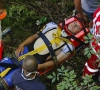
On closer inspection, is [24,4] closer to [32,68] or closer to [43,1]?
[43,1]

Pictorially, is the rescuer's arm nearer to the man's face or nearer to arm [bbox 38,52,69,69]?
the man's face

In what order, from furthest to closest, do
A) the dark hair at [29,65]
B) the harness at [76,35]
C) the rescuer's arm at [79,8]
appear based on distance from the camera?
the rescuer's arm at [79,8] < the harness at [76,35] < the dark hair at [29,65]

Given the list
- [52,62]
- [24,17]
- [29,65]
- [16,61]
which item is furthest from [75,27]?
[24,17]

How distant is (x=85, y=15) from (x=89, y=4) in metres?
0.43

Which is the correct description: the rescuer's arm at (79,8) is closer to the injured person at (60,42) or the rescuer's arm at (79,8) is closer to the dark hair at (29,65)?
the injured person at (60,42)

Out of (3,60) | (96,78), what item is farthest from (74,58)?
(3,60)

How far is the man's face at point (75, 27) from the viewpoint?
416 centimetres

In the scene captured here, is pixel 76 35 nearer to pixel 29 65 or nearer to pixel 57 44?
pixel 57 44

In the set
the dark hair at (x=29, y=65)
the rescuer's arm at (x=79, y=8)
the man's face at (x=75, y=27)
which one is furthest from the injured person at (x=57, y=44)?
the dark hair at (x=29, y=65)

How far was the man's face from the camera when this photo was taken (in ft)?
13.6

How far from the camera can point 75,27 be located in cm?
417

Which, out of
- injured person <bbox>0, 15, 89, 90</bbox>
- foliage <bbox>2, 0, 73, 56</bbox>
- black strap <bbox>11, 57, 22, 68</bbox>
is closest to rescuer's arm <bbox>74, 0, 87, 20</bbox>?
injured person <bbox>0, 15, 89, 90</bbox>

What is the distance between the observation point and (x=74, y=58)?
496 cm

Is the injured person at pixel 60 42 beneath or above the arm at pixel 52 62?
above
